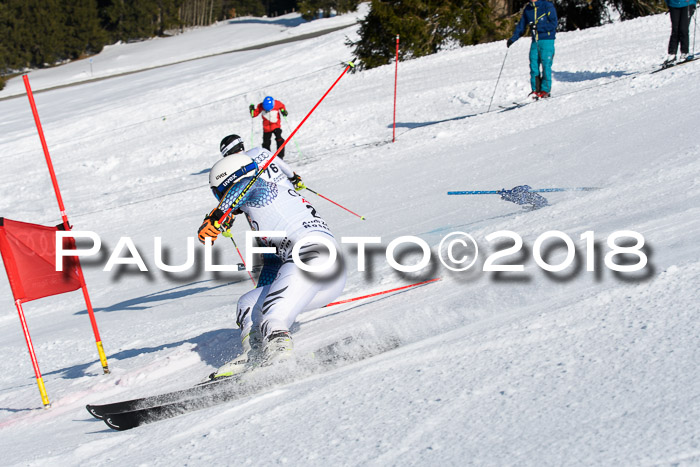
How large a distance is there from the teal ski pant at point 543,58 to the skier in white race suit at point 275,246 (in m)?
8.67

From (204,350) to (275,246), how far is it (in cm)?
125

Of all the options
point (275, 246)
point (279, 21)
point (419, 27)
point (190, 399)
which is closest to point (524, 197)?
point (275, 246)

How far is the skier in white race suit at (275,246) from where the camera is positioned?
459 cm

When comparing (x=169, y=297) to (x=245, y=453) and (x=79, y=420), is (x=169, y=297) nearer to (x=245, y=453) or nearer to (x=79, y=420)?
(x=79, y=420)

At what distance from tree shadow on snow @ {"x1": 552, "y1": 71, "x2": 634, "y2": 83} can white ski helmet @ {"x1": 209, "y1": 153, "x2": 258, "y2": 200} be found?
1097cm

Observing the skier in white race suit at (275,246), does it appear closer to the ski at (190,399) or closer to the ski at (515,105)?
the ski at (190,399)

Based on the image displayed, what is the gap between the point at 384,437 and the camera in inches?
120

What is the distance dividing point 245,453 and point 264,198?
6.73 ft

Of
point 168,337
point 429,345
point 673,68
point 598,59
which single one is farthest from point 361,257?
point 598,59

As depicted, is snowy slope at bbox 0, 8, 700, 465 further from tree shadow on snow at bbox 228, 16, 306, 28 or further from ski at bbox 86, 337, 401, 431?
tree shadow on snow at bbox 228, 16, 306, 28

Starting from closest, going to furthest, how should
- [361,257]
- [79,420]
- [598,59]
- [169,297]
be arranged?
[79,420]
[361,257]
[169,297]
[598,59]

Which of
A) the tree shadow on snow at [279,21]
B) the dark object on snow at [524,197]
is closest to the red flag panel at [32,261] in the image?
the dark object on snow at [524,197]

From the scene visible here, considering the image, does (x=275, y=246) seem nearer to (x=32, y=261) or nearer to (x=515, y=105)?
(x=32, y=261)

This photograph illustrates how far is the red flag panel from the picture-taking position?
5387 mm
